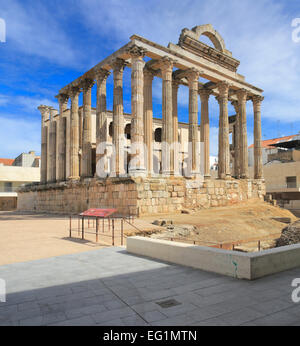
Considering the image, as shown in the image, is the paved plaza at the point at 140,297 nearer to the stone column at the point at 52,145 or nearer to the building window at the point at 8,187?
the stone column at the point at 52,145

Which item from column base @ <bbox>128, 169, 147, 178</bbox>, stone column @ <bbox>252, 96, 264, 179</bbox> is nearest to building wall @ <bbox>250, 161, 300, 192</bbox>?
stone column @ <bbox>252, 96, 264, 179</bbox>

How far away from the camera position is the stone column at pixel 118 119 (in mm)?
18609

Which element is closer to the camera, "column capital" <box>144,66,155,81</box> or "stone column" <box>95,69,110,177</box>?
"stone column" <box>95,69,110,177</box>

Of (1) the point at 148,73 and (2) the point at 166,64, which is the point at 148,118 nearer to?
(1) the point at 148,73

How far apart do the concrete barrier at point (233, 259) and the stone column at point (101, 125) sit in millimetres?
14215

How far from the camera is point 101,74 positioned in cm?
2078

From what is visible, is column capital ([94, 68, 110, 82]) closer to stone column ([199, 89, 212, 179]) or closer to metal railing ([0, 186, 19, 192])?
stone column ([199, 89, 212, 179])

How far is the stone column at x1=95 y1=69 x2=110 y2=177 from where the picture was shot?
20.1 meters

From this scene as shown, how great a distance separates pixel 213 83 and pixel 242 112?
3.78 metres

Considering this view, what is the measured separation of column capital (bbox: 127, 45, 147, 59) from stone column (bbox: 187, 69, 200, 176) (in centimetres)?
462

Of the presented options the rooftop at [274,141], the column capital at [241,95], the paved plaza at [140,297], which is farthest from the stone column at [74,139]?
the rooftop at [274,141]

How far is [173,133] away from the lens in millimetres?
21062
